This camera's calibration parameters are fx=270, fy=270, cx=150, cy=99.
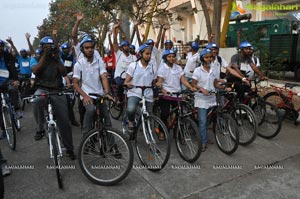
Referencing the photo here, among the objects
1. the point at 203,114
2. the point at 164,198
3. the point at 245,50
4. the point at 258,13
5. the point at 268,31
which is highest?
the point at 258,13

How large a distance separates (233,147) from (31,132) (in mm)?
4082

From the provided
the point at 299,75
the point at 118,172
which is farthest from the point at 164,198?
the point at 299,75

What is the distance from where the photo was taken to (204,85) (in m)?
4.35

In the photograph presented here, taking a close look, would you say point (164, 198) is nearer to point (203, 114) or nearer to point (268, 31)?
point (203, 114)

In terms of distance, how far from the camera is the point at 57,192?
3.21m

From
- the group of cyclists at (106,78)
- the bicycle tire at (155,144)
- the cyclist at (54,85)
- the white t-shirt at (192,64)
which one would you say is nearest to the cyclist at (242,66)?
the group of cyclists at (106,78)

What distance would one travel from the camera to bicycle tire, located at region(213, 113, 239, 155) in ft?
13.5

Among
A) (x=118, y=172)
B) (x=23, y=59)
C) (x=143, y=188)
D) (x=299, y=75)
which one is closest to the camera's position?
(x=143, y=188)

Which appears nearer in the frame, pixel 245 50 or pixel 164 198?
pixel 164 198

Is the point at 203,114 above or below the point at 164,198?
above

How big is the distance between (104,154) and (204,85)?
1.91 metres

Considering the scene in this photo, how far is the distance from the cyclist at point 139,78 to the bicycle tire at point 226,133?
1.16 meters

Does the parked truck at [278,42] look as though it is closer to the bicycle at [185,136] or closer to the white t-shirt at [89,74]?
the bicycle at [185,136]

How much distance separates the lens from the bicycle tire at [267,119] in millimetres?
4676
